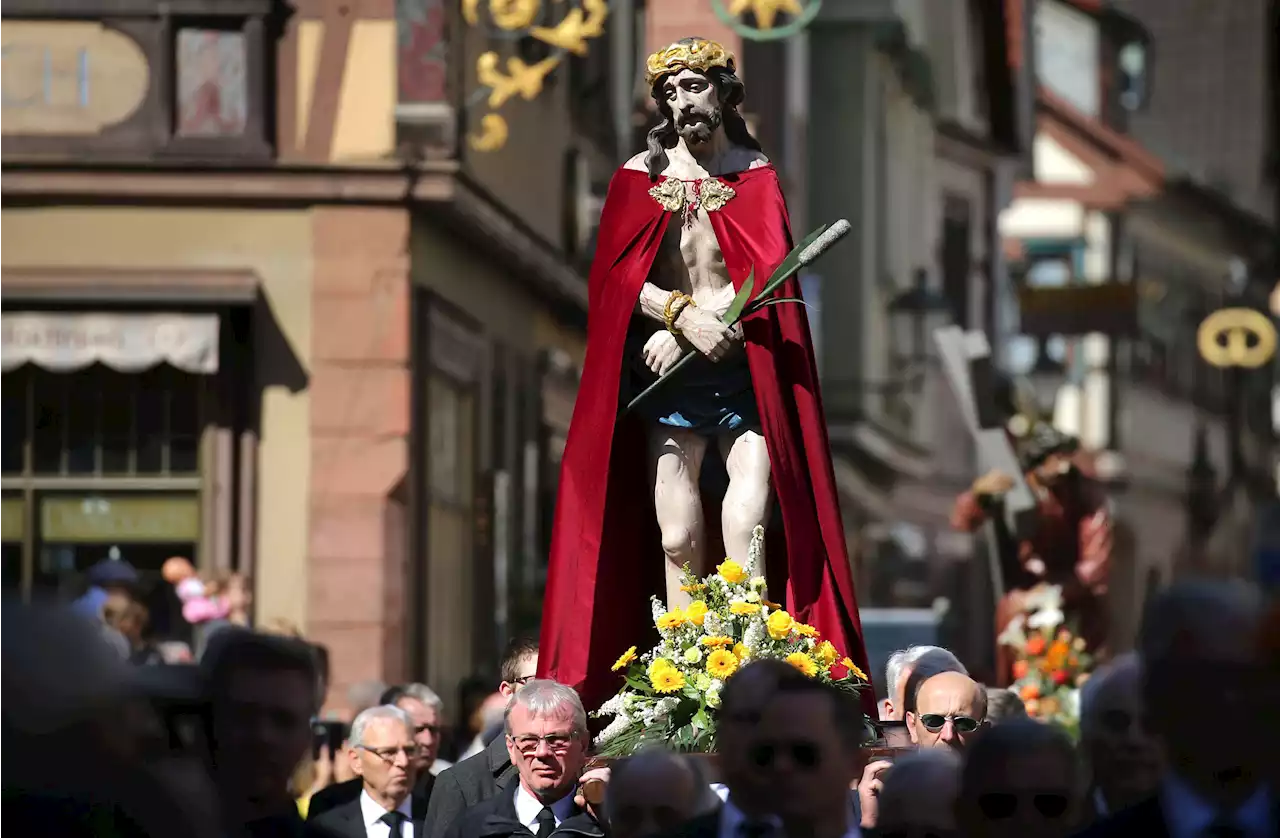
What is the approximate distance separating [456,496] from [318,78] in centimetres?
335

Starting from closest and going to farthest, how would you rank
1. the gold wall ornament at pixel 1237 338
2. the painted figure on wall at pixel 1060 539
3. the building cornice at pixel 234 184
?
the painted figure on wall at pixel 1060 539 < the building cornice at pixel 234 184 < the gold wall ornament at pixel 1237 338

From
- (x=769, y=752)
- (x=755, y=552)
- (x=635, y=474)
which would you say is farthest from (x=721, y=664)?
(x=769, y=752)

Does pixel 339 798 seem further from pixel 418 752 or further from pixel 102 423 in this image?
pixel 102 423

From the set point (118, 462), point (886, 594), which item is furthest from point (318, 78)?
point (886, 594)

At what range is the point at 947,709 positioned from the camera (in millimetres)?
7465

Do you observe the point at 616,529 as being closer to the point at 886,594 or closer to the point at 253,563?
the point at 253,563

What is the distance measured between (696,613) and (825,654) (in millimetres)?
380

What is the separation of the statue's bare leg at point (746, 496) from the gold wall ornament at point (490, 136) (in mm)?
10076

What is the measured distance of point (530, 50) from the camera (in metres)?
21.8

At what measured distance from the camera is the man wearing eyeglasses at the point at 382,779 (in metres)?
8.95

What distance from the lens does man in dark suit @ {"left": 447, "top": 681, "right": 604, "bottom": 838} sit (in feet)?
23.7

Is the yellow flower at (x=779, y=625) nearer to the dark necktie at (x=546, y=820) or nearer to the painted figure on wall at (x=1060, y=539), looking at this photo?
the dark necktie at (x=546, y=820)

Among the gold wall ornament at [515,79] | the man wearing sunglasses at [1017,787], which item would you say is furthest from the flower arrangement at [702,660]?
the gold wall ornament at [515,79]

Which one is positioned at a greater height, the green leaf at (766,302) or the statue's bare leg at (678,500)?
the green leaf at (766,302)
